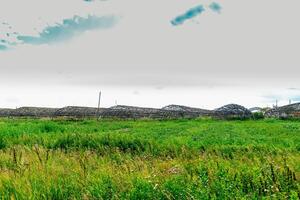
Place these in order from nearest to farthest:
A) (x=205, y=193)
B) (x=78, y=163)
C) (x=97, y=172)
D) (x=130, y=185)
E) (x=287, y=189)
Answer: (x=205, y=193), (x=287, y=189), (x=130, y=185), (x=97, y=172), (x=78, y=163)

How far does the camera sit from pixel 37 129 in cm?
1892

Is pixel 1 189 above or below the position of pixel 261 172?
below

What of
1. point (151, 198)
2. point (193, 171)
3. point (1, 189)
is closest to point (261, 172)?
point (193, 171)

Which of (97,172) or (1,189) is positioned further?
(97,172)

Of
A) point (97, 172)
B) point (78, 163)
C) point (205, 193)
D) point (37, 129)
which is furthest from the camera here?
point (37, 129)

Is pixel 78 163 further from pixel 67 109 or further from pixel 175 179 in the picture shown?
pixel 67 109

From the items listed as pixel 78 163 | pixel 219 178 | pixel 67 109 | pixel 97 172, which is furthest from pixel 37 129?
pixel 67 109

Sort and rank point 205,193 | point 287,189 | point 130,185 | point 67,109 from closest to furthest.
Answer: point 205,193
point 287,189
point 130,185
point 67,109

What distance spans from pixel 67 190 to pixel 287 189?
294 cm

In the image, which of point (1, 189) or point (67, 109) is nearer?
point (1, 189)

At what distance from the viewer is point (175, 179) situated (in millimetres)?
4965

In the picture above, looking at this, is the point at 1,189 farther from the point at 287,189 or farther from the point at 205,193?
the point at 287,189

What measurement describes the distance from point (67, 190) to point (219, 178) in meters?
2.16

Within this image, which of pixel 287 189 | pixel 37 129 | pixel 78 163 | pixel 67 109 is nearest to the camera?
pixel 287 189
